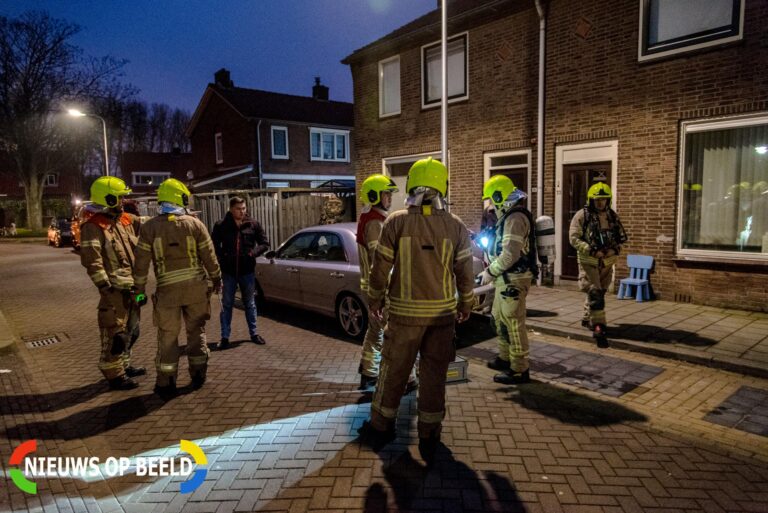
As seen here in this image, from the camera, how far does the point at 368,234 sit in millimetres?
4570

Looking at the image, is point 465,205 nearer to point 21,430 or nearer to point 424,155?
point 424,155

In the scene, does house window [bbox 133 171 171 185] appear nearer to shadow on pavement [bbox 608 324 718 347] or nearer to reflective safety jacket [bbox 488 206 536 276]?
shadow on pavement [bbox 608 324 718 347]

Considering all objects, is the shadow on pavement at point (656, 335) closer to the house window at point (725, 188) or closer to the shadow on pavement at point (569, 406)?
the shadow on pavement at point (569, 406)

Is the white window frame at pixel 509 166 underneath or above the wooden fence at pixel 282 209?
above

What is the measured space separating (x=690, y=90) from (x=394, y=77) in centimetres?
783

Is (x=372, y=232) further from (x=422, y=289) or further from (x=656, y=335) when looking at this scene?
(x=656, y=335)

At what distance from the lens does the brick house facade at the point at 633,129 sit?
26.7ft

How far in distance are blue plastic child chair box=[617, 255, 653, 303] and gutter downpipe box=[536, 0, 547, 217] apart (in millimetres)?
2130

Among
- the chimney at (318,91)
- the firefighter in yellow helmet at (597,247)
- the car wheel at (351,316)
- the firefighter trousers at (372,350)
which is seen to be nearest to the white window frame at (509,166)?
the firefighter in yellow helmet at (597,247)

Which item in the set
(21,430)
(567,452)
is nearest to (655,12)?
(567,452)

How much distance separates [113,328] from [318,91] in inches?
1305

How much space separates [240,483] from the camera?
3.36m

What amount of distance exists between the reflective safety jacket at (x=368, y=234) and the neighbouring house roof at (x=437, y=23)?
8.53m

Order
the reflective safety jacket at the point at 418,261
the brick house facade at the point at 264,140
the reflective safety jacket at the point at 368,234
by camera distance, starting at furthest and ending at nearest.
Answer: the brick house facade at the point at 264,140, the reflective safety jacket at the point at 368,234, the reflective safety jacket at the point at 418,261
